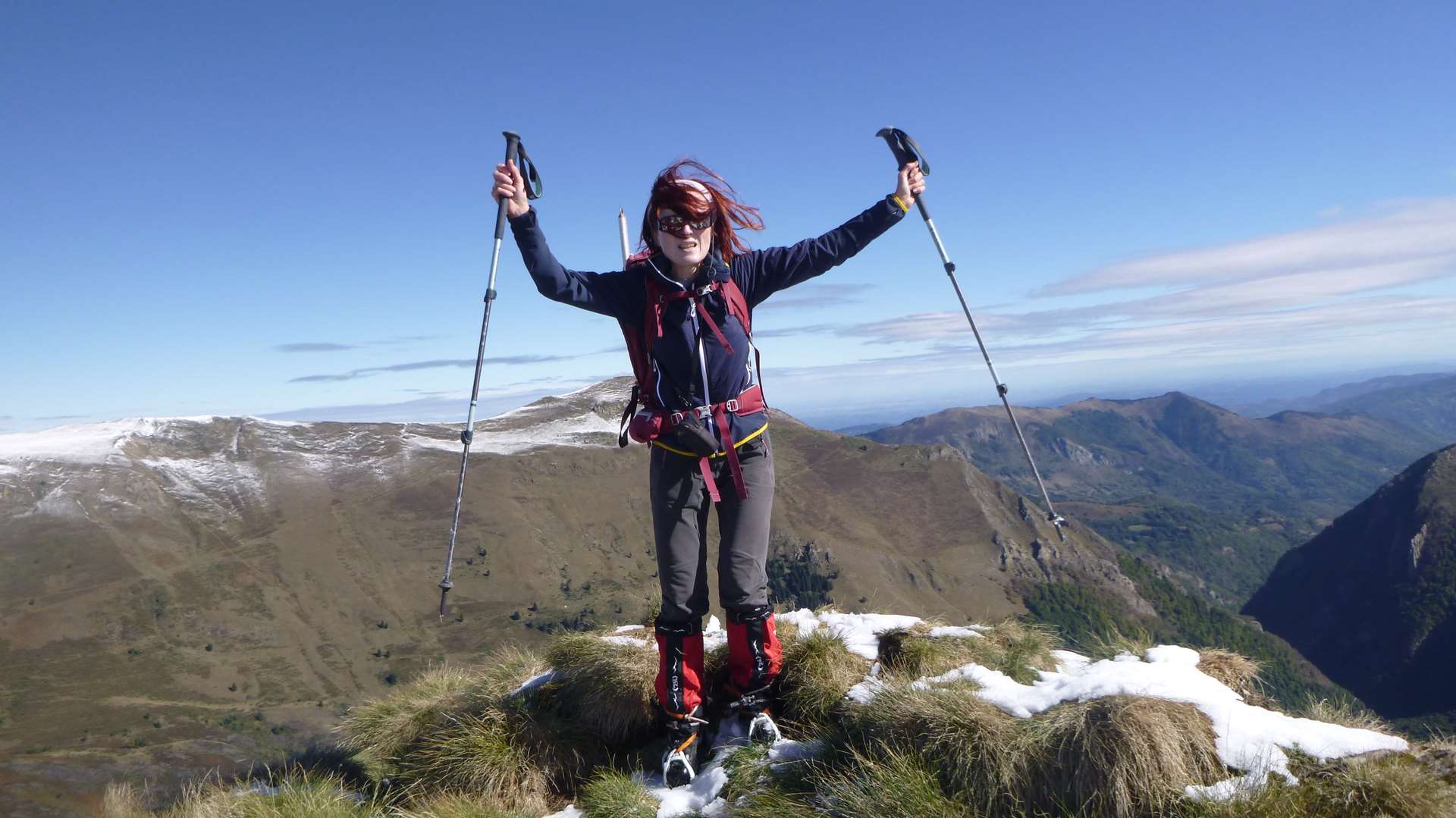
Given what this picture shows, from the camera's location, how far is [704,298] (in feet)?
20.5

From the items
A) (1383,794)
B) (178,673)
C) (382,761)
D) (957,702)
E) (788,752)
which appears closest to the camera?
(1383,794)

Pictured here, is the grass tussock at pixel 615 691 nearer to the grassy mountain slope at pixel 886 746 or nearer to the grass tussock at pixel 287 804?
the grassy mountain slope at pixel 886 746

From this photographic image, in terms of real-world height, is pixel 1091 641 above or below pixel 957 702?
below

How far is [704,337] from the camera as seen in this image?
6.25m

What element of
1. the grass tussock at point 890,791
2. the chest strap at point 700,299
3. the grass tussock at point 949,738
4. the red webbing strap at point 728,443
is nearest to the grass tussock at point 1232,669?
the grass tussock at point 949,738

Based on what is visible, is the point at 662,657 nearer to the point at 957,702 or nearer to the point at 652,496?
the point at 652,496

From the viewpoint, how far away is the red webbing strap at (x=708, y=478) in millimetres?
6238

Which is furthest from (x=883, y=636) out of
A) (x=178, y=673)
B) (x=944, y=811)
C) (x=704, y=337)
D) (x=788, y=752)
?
(x=178, y=673)

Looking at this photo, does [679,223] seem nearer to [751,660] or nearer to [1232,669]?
[751,660]

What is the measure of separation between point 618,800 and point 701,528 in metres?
2.24

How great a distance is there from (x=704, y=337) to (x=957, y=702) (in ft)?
11.1

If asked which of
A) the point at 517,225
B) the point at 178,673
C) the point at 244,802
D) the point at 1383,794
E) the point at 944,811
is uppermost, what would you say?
the point at 517,225

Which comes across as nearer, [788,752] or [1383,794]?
[1383,794]

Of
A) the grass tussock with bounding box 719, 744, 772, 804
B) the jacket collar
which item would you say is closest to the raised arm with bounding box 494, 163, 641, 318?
the jacket collar
